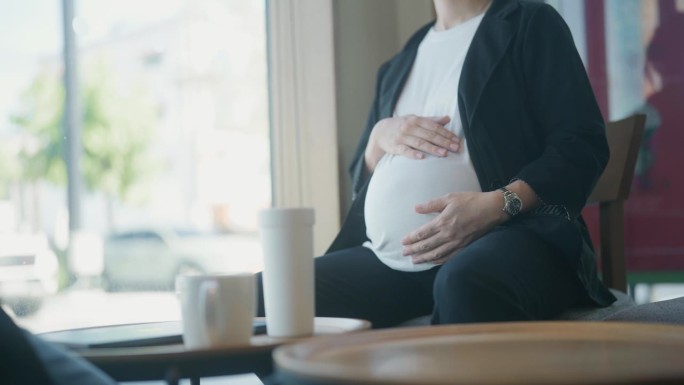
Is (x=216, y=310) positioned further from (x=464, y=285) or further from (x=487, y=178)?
(x=487, y=178)

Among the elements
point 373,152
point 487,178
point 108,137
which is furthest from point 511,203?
point 108,137

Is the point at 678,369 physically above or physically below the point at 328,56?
below

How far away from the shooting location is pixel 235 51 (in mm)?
4039

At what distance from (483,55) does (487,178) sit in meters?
0.27

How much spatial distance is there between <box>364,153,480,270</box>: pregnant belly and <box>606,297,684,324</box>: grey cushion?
Result: 37 cm

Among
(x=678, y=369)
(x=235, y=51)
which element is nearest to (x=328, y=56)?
(x=235, y=51)

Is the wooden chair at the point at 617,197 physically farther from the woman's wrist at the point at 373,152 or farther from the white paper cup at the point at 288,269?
the white paper cup at the point at 288,269

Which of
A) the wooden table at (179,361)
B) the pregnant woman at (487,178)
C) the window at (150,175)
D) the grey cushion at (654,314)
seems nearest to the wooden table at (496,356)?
the wooden table at (179,361)

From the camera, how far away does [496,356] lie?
73cm

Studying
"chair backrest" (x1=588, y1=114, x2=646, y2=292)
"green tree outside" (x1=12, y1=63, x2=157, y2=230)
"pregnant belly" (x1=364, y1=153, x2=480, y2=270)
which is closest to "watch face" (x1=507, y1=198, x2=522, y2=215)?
"pregnant belly" (x1=364, y1=153, x2=480, y2=270)

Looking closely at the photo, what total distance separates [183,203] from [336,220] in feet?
7.57

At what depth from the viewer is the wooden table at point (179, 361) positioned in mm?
991

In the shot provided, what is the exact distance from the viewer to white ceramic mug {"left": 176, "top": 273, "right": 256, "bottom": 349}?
1087 millimetres

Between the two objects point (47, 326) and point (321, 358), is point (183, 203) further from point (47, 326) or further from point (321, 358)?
point (321, 358)
